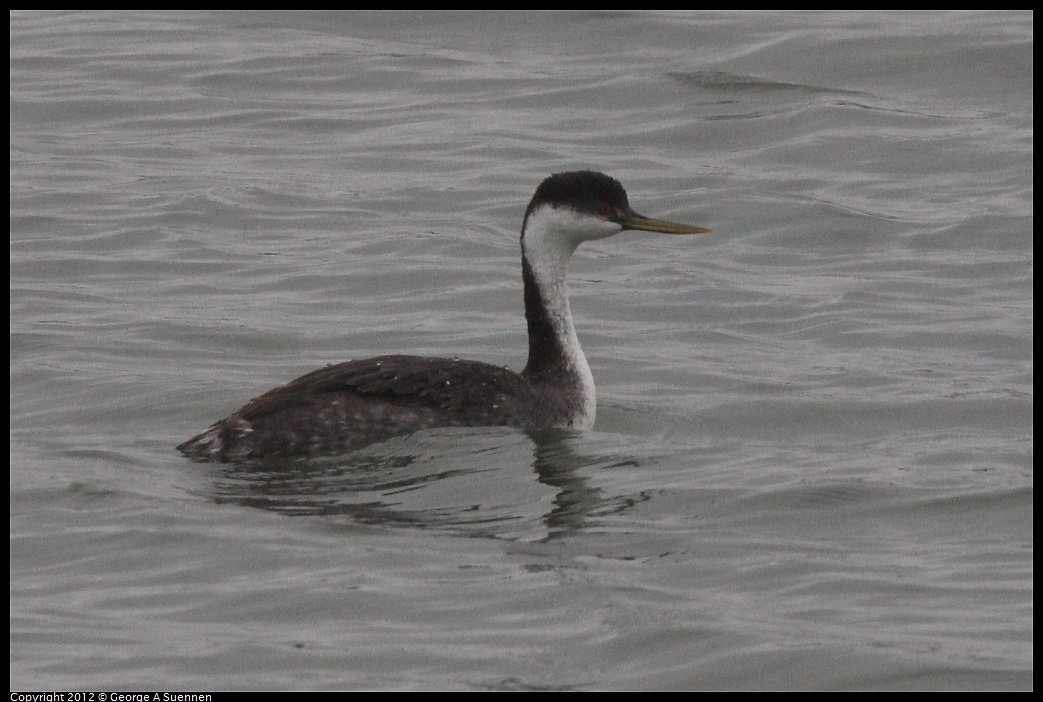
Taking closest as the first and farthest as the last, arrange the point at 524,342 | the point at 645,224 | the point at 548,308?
1. the point at 645,224
2. the point at 548,308
3. the point at 524,342

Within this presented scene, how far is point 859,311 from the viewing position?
484 inches

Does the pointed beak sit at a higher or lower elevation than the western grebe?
higher

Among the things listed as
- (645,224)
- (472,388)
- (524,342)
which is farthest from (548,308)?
(524,342)

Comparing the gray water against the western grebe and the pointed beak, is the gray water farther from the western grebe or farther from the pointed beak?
the pointed beak

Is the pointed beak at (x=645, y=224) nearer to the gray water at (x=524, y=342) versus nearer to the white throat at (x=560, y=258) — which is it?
the white throat at (x=560, y=258)

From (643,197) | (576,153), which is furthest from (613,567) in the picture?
(576,153)

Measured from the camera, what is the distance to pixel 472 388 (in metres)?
9.44

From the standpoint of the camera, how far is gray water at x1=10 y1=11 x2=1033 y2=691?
708 centimetres

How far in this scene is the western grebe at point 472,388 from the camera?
904 cm

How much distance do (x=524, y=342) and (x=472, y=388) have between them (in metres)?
2.37

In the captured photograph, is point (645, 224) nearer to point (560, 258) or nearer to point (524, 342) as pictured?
point (560, 258)

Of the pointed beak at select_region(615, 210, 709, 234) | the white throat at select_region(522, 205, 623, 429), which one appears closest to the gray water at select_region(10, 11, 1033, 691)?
the white throat at select_region(522, 205, 623, 429)

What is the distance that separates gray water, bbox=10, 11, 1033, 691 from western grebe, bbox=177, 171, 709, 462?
5.2 inches

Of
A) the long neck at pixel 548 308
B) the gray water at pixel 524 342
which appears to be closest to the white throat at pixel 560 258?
the long neck at pixel 548 308
